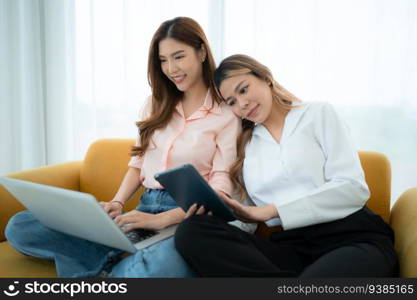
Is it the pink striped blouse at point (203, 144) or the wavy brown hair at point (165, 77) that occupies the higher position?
the wavy brown hair at point (165, 77)

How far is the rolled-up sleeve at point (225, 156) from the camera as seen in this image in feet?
4.70

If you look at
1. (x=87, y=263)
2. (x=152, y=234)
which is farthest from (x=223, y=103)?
(x=87, y=263)

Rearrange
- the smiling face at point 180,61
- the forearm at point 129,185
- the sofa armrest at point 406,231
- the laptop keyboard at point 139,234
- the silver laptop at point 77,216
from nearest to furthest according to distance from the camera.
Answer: the silver laptop at point 77,216, the sofa armrest at point 406,231, the laptop keyboard at point 139,234, the smiling face at point 180,61, the forearm at point 129,185

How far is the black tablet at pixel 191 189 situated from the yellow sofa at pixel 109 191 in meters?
0.45

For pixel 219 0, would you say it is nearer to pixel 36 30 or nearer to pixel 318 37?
pixel 318 37

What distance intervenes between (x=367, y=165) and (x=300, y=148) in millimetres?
350

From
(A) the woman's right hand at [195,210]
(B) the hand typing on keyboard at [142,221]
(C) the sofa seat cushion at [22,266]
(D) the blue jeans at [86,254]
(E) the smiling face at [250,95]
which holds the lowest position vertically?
(C) the sofa seat cushion at [22,266]

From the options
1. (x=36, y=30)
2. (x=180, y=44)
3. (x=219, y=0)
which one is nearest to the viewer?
(x=180, y=44)

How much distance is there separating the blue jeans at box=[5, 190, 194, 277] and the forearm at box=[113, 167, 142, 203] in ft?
0.76

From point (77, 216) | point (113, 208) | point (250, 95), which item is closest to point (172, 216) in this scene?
point (113, 208)

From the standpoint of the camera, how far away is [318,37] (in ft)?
7.00

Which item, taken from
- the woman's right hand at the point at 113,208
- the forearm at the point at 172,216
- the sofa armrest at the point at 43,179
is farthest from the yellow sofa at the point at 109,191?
the forearm at the point at 172,216

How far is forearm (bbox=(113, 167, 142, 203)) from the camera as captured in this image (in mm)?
1581

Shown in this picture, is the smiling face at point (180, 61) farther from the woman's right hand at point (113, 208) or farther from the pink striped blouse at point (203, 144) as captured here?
the woman's right hand at point (113, 208)
